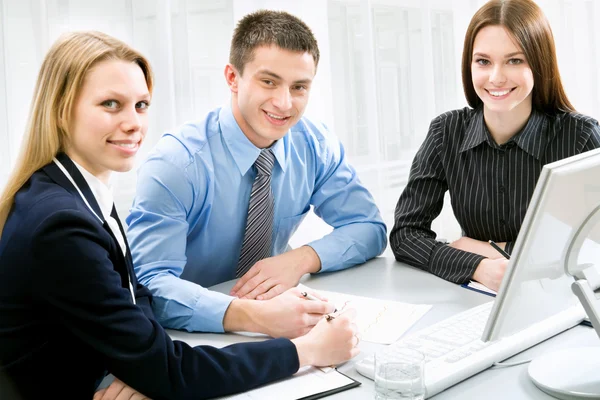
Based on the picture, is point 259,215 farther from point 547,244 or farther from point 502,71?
point 547,244

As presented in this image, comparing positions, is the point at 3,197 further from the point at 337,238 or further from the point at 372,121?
the point at 372,121

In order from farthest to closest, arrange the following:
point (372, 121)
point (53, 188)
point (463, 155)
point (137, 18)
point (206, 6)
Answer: point (372, 121)
point (206, 6)
point (137, 18)
point (463, 155)
point (53, 188)

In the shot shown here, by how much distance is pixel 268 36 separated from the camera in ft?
5.54

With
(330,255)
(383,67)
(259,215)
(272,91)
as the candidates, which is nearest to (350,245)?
(330,255)

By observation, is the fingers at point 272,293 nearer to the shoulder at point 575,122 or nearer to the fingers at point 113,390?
the fingers at point 113,390

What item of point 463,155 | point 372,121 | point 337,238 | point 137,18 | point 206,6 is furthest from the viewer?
point 372,121

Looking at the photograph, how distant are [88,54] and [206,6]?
4.34ft

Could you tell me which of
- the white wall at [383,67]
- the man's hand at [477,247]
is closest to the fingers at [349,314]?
the man's hand at [477,247]

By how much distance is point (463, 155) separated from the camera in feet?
6.21

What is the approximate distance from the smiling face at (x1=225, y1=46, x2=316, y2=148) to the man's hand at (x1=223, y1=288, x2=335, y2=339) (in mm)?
618

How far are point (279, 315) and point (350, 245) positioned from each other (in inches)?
21.8

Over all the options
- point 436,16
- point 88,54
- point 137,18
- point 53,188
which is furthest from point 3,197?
point 436,16

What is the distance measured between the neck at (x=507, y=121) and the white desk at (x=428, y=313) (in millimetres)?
519

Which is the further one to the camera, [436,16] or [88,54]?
[436,16]
